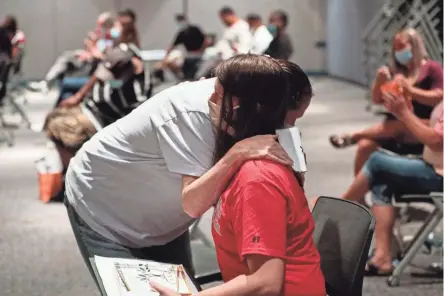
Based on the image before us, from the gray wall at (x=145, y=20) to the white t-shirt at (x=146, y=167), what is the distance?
1453 centimetres

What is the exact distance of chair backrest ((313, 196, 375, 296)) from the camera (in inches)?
80.5

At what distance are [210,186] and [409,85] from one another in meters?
3.03

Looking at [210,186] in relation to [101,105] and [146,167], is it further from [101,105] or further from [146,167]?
[101,105]

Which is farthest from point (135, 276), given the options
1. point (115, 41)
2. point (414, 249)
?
point (115, 41)

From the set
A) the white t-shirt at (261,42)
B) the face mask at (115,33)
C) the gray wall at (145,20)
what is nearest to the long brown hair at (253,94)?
the white t-shirt at (261,42)

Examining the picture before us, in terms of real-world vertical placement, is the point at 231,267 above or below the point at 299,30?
above

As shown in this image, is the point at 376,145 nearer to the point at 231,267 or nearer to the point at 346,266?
the point at 346,266

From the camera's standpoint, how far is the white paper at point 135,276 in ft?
5.69

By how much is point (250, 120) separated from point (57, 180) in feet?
13.2

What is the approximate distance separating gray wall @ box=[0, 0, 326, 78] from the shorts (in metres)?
11.8

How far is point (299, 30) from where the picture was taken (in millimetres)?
17281

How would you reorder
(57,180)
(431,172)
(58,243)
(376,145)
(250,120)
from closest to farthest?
(250,120)
(431,172)
(58,243)
(376,145)
(57,180)

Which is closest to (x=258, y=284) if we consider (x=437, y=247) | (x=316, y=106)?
(x=437, y=247)

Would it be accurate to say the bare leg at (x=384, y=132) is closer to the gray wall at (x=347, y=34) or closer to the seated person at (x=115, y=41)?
the seated person at (x=115, y=41)
